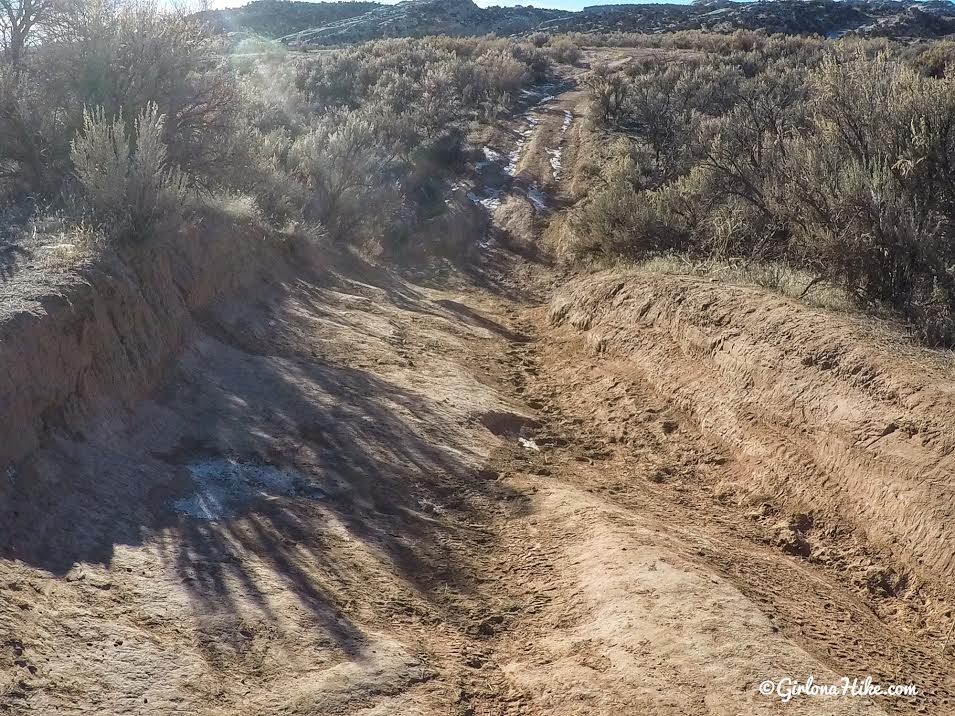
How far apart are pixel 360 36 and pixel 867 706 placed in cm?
5997

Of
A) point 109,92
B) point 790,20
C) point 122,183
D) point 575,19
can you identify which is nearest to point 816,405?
point 122,183

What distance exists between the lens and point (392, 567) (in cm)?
571

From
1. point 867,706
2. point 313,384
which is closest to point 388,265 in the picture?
point 313,384

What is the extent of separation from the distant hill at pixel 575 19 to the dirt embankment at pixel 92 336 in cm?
4382

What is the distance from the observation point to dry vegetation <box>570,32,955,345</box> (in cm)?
834

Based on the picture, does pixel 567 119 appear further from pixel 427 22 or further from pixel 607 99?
pixel 427 22

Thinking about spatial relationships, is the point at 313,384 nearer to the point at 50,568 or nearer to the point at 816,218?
the point at 50,568

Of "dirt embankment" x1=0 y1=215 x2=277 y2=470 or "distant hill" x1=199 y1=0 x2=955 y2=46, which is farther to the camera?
"distant hill" x1=199 y1=0 x2=955 y2=46

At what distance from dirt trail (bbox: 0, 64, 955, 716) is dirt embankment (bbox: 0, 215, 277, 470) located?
0.20 m

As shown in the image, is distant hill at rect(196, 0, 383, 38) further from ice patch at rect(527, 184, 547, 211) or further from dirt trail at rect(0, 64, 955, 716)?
dirt trail at rect(0, 64, 955, 716)

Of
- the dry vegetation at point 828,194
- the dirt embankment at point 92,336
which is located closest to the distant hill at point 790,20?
the dry vegetation at point 828,194

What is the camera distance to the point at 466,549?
20.4 feet

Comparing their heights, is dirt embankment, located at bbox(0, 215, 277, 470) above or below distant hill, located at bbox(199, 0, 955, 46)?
below

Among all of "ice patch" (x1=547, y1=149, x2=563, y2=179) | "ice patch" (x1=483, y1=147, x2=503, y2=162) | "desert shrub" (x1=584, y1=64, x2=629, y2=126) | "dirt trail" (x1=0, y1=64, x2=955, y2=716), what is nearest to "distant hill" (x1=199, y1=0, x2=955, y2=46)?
"desert shrub" (x1=584, y1=64, x2=629, y2=126)
